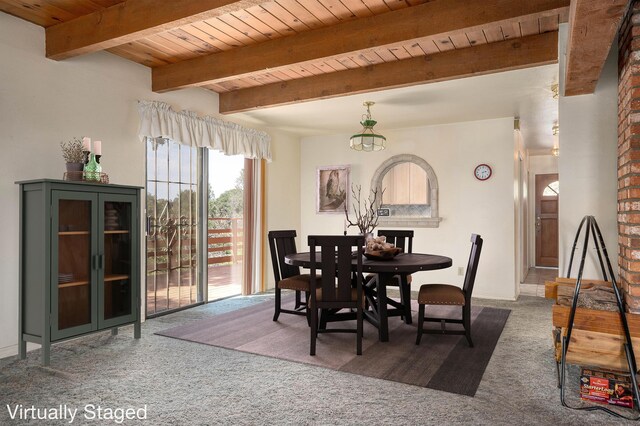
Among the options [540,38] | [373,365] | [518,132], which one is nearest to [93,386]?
[373,365]

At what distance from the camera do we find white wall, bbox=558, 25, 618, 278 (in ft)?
10.00

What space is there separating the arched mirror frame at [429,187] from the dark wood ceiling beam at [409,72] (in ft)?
7.61

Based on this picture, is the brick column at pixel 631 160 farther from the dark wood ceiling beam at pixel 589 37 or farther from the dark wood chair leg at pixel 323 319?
the dark wood chair leg at pixel 323 319

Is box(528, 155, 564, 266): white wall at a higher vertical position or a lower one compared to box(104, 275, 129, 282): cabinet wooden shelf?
higher

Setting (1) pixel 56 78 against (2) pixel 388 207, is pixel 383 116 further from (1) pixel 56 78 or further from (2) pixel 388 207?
(1) pixel 56 78

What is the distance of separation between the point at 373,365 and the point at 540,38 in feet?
9.59

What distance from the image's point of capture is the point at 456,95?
490 cm

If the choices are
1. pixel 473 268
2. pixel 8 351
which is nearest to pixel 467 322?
pixel 473 268

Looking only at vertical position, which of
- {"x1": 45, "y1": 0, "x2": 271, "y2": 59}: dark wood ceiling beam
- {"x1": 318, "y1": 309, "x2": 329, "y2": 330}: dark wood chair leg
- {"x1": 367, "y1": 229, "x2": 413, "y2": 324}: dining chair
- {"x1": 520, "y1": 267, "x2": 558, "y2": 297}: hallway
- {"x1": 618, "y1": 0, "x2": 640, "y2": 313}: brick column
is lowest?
{"x1": 520, "y1": 267, "x2": 558, "y2": 297}: hallway

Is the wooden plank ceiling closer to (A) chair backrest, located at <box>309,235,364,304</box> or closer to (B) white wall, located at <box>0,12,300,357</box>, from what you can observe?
(B) white wall, located at <box>0,12,300,357</box>

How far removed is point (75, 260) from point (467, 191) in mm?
4879

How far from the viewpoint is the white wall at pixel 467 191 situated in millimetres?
5895

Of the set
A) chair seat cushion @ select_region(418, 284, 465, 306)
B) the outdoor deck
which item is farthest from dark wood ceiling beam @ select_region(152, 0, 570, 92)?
the outdoor deck

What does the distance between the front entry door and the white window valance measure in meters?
6.22
